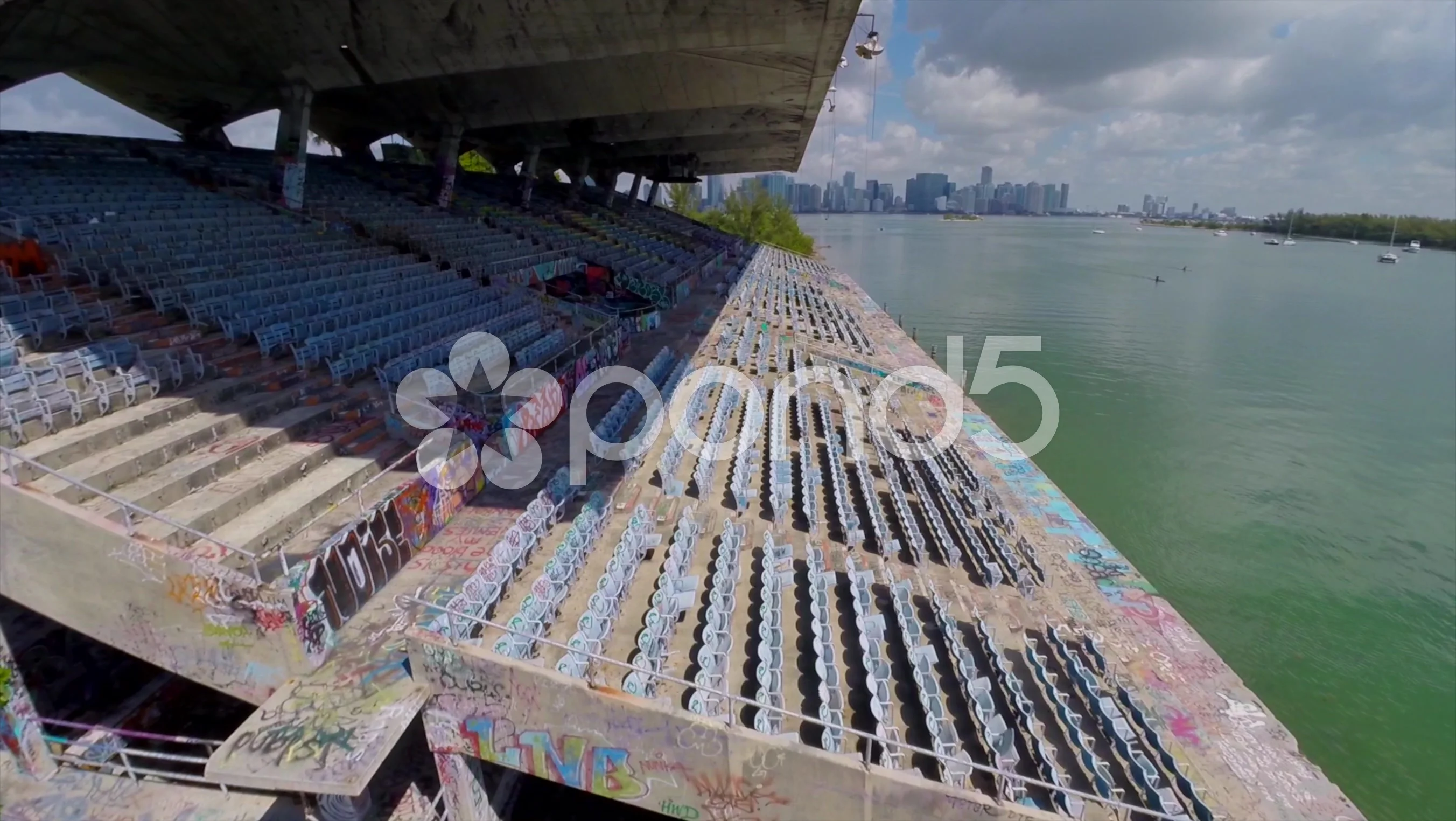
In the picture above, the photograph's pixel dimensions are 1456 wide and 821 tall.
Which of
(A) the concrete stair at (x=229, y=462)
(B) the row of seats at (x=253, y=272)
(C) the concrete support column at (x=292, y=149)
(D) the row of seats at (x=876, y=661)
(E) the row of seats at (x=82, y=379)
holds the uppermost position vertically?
(C) the concrete support column at (x=292, y=149)

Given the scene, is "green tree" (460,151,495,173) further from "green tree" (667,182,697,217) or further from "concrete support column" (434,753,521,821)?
"concrete support column" (434,753,521,821)

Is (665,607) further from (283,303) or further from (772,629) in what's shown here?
(283,303)

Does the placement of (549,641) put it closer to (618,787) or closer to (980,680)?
(618,787)

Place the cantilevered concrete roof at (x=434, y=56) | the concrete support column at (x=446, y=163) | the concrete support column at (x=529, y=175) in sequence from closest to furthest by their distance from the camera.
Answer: the cantilevered concrete roof at (x=434, y=56) → the concrete support column at (x=446, y=163) → the concrete support column at (x=529, y=175)

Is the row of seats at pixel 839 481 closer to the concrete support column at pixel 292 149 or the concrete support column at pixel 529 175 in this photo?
the concrete support column at pixel 292 149

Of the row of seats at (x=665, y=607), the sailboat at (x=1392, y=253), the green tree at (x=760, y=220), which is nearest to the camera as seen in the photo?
the row of seats at (x=665, y=607)

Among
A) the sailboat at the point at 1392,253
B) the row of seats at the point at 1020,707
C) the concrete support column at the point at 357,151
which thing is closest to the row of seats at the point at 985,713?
the row of seats at the point at 1020,707

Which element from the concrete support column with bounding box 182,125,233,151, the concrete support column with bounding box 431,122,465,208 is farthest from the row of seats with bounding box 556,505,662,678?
the concrete support column with bounding box 182,125,233,151

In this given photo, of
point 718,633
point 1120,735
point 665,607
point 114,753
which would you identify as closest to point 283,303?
point 114,753
